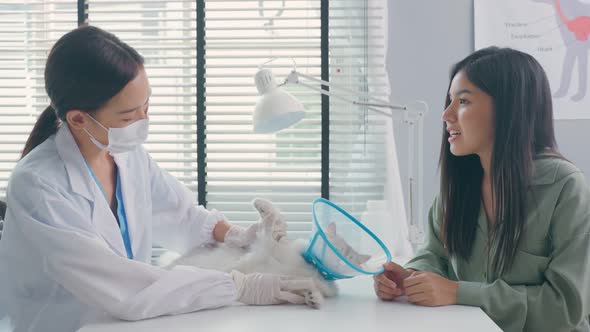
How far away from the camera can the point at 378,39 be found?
2.96 metres

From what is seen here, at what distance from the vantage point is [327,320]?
4.01 ft

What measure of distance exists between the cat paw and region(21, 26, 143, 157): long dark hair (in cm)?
66

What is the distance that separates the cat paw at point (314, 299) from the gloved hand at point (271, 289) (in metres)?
0.01

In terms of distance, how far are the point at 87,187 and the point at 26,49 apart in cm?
227

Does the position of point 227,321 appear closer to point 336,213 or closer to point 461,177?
point 336,213

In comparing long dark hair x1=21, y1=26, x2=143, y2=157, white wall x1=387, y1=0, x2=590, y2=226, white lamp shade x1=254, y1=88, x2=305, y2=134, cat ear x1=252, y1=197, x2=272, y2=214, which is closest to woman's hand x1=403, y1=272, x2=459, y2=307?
cat ear x1=252, y1=197, x2=272, y2=214

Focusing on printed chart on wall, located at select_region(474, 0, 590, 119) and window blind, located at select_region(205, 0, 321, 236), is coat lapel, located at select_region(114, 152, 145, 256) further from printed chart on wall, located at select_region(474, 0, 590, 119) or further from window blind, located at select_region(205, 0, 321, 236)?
printed chart on wall, located at select_region(474, 0, 590, 119)

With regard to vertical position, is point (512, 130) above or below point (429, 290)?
above

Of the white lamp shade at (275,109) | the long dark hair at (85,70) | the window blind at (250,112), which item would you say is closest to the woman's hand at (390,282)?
the white lamp shade at (275,109)

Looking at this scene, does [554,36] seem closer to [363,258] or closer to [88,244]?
[363,258]

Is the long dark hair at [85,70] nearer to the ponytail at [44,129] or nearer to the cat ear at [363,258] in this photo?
the ponytail at [44,129]

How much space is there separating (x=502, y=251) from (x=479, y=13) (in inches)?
73.4

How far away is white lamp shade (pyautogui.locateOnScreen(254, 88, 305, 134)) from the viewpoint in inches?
66.4

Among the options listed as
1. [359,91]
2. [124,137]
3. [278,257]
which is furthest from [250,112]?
[278,257]
